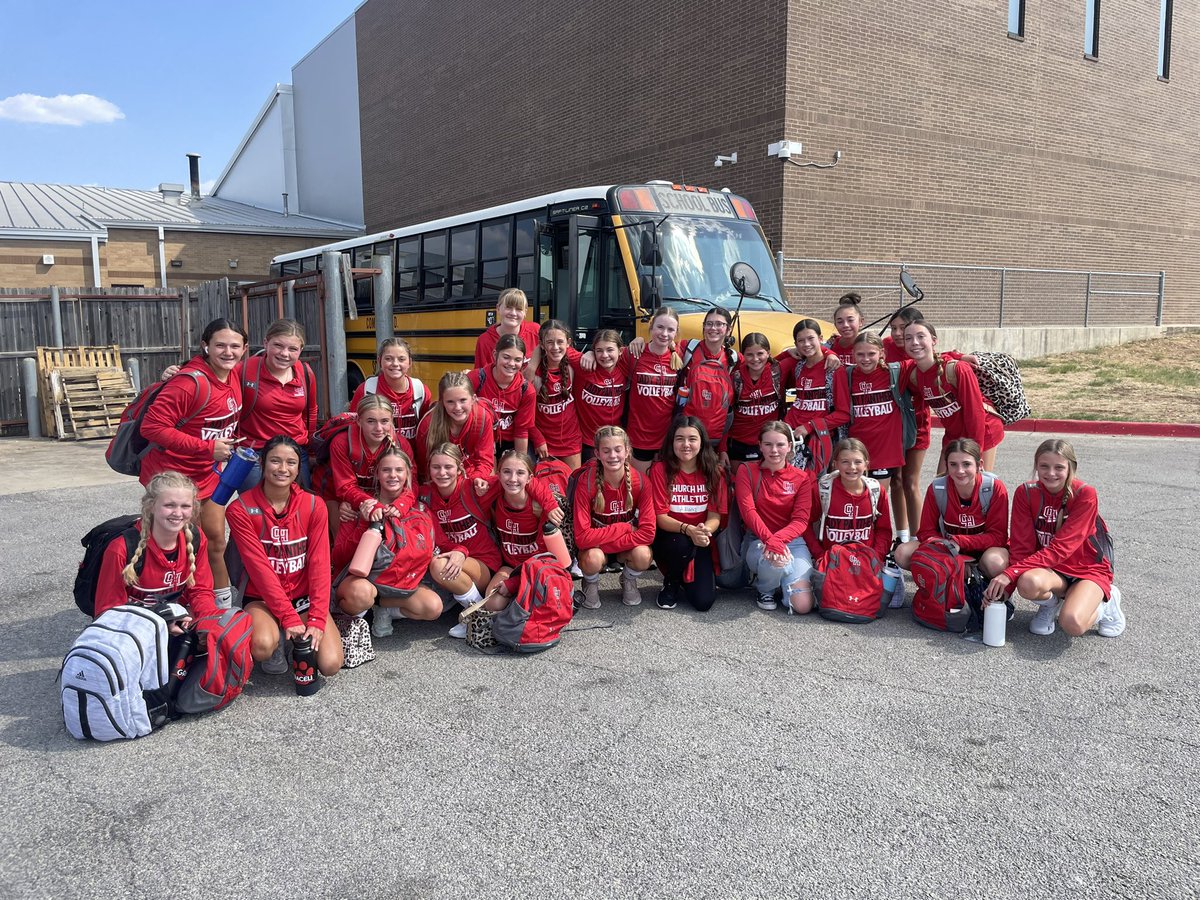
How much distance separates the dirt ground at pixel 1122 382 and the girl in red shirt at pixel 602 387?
9305 mm

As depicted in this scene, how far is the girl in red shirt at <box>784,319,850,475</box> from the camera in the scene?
5898mm

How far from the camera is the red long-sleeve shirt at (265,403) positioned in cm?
493

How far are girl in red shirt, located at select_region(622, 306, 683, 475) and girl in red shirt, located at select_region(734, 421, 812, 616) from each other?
32.0 inches

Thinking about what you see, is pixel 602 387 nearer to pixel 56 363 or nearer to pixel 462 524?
pixel 462 524

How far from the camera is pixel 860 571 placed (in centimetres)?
505

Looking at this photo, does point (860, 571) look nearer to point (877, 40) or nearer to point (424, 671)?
point (424, 671)

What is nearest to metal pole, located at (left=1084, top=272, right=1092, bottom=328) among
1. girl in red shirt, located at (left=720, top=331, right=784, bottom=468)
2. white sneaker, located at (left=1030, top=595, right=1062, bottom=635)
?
girl in red shirt, located at (left=720, top=331, right=784, bottom=468)

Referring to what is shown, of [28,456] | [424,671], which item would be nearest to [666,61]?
[28,456]

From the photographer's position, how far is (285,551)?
431 cm

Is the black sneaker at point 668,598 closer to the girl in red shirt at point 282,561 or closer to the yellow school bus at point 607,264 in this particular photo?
the girl in red shirt at point 282,561

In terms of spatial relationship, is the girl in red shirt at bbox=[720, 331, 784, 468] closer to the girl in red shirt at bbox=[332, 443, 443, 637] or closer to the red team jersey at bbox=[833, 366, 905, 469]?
the red team jersey at bbox=[833, 366, 905, 469]

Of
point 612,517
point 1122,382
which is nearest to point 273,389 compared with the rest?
point 612,517

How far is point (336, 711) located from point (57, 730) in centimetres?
113

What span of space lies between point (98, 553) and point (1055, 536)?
493 centimetres
